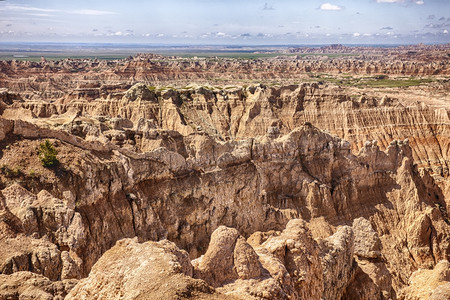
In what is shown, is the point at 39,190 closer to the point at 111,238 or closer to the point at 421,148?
the point at 111,238

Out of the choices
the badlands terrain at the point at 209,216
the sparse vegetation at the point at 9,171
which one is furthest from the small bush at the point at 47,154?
the sparse vegetation at the point at 9,171

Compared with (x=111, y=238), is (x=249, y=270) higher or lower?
higher

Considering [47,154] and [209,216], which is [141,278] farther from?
[209,216]

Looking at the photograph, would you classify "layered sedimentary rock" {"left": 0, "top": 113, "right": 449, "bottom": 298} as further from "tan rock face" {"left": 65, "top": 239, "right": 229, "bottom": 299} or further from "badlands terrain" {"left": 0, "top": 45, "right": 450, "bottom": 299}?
"tan rock face" {"left": 65, "top": 239, "right": 229, "bottom": 299}

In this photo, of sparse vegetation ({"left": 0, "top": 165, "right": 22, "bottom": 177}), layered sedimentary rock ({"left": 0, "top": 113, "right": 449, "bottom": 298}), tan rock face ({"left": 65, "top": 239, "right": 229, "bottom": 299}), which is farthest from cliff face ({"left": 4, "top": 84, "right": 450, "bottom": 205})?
tan rock face ({"left": 65, "top": 239, "right": 229, "bottom": 299})

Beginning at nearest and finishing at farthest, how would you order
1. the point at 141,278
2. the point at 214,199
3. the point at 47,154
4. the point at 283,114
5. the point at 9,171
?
the point at 141,278 < the point at 9,171 < the point at 47,154 < the point at 214,199 < the point at 283,114

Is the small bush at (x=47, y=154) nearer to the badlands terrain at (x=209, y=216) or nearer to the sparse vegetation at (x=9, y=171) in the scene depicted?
the badlands terrain at (x=209, y=216)

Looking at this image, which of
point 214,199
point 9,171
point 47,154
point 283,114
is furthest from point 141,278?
point 283,114

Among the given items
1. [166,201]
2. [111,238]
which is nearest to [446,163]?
[166,201]

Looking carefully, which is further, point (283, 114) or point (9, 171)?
point (283, 114)
